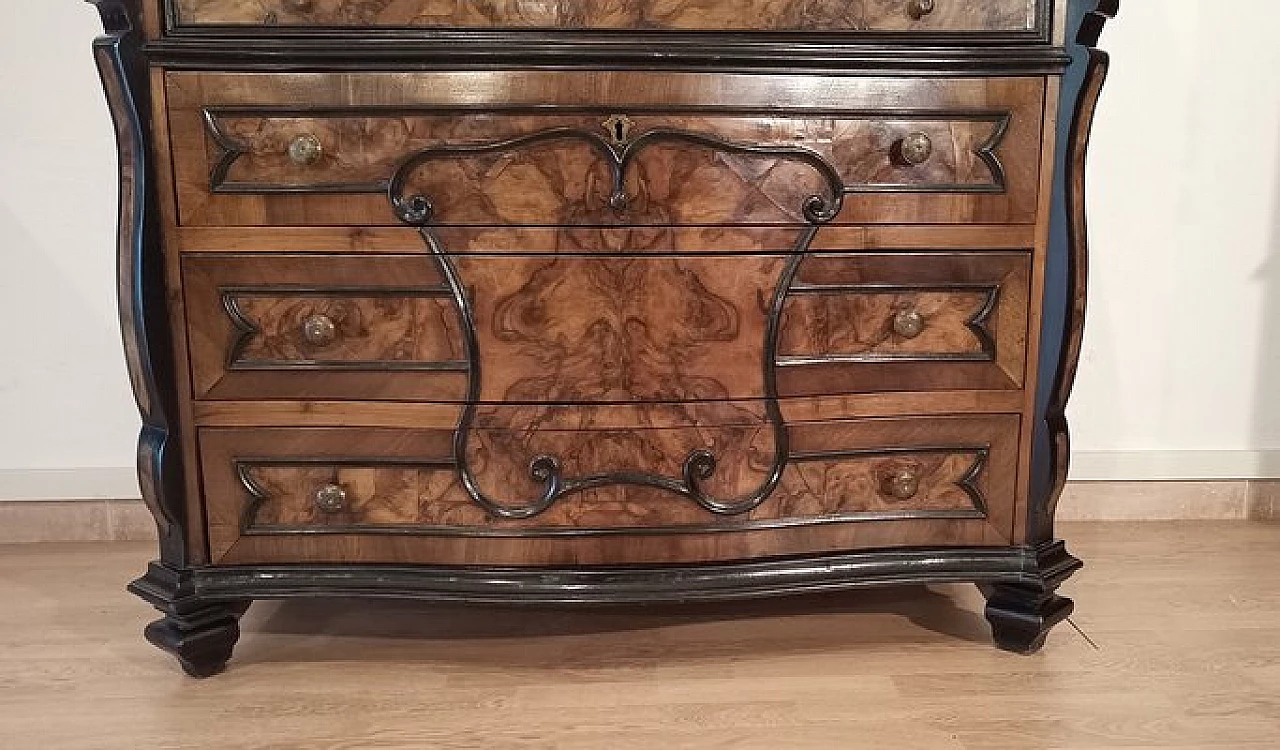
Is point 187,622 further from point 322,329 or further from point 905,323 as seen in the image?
point 905,323

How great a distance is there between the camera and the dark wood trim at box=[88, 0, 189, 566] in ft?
4.57

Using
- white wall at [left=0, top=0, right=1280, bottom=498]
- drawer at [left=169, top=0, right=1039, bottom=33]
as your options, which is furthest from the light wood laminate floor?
drawer at [left=169, top=0, right=1039, bottom=33]

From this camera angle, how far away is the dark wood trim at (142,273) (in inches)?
54.8

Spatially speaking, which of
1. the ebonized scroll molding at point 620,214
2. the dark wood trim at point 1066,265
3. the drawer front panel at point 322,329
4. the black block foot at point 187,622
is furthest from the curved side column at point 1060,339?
the black block foot at point 187,622

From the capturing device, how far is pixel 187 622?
1.57 meters

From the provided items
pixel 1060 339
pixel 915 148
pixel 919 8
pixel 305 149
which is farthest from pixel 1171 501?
pixel 305 149

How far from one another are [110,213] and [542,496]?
3.97ft

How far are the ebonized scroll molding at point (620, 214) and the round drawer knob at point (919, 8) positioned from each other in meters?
0.23

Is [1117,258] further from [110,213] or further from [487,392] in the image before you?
[110,213]

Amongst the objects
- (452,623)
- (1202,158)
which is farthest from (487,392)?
(1202,158)

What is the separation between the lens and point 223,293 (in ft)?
4.83

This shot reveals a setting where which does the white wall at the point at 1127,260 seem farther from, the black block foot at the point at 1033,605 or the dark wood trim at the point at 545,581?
the dark wood trim at the point at 545,581

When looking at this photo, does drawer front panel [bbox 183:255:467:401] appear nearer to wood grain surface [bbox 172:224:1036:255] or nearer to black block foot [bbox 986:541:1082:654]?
wood grain surface [bbox 172:224:1036:255]

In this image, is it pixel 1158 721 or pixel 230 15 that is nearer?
pixel 230 15
